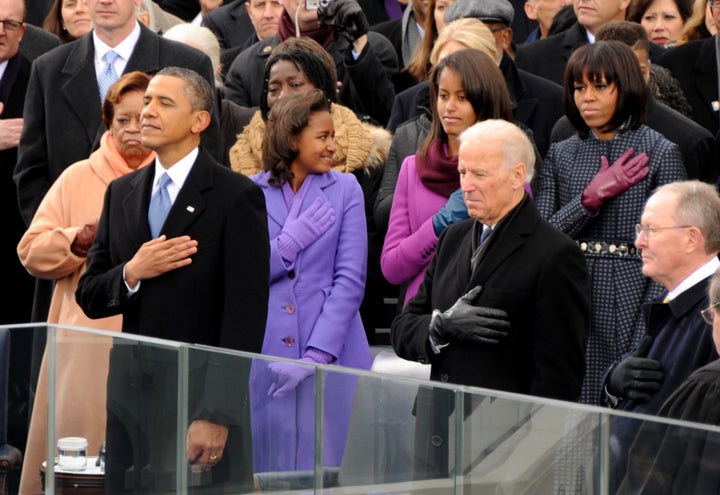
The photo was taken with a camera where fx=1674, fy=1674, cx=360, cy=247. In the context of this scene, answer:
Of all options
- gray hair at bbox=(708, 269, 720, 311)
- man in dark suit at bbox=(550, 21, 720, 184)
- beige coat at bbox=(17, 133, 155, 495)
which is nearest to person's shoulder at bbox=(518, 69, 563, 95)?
man in dark suit at bbox=(550, 21, 720, 184)

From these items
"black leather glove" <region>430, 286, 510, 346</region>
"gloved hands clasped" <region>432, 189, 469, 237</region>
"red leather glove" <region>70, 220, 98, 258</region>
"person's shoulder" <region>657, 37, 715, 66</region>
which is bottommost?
"black leather glove" <region>430, 286, 510, 346</region>

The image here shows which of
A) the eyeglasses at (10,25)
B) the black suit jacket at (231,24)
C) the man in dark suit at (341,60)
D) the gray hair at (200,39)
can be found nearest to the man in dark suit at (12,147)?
the eyeglasses at (10,25)

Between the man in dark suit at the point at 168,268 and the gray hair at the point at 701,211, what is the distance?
144 cm

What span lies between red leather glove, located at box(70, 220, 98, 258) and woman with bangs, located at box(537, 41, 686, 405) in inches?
72.0

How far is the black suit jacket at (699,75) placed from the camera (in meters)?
8.19

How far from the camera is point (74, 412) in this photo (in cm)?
540

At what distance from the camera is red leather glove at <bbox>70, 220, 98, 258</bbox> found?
6.54 m

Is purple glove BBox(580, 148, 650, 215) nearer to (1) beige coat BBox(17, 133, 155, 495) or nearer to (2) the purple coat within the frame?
(2) the purple coat

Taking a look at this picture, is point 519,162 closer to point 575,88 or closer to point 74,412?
point 575,88

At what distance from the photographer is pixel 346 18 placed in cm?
816

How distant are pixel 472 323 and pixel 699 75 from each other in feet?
10.6

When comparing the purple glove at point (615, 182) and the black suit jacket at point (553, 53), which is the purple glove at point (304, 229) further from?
the black suit jacket at point (553, 53)

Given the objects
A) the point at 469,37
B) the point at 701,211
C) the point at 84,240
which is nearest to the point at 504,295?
the point at 701,211

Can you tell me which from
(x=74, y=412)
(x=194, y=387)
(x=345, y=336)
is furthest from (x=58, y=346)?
(x=345, y=336)
